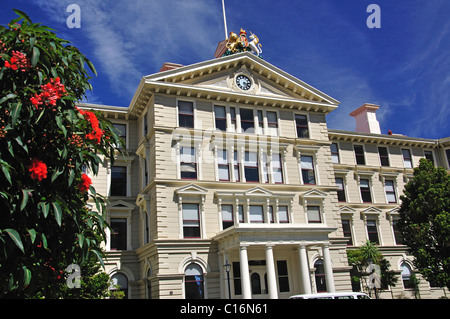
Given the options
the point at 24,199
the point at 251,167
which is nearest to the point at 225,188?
the point at 251,167

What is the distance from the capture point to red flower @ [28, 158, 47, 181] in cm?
712

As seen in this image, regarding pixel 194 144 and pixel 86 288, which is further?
pixel 194 144

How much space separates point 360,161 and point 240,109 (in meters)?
15.1

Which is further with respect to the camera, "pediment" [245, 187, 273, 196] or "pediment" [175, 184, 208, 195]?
"pediment" [245, 187, 273, 196]

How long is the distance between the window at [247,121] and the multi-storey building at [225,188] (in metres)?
0.08

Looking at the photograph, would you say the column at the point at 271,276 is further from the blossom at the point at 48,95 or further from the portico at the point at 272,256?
the blossom at the point at 48,95

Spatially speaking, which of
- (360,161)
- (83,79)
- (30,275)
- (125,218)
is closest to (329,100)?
(360,161)

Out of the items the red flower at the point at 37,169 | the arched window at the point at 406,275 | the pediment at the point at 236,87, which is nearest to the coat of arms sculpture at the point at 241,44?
the pediment at the point at 236,87

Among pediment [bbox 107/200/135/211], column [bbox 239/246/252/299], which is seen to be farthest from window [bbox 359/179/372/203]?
pediment [bbox 107/200/135/211]

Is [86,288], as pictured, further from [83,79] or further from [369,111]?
[369,111]

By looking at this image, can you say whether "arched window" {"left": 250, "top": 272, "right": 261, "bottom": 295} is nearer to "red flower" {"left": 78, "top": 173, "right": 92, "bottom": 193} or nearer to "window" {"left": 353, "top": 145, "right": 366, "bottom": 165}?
"window" {"left": 353, "top": 145, "right": 366, "bottom": 165}

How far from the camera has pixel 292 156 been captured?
3272 cm

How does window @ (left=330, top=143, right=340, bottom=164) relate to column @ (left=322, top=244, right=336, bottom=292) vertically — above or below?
above
